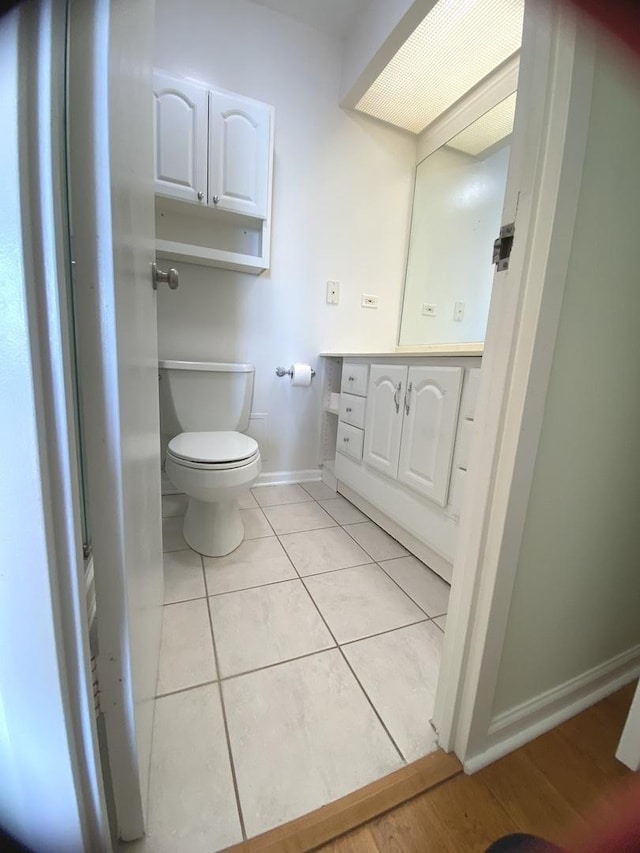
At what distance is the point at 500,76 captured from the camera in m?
1.57

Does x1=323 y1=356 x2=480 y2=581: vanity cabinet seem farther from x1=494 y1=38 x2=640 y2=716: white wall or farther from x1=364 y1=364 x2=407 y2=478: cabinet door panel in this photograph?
x1=494 y1=38 x2=640 y2=716: white wall

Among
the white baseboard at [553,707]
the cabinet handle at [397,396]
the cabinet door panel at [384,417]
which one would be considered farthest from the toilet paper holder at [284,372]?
the white baseboard at [553,707]

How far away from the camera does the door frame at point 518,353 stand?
46cm

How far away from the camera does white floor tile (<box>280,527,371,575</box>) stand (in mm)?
1272

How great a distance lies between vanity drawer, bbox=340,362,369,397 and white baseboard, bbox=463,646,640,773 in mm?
1193

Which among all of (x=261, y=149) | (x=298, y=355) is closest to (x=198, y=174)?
(x=261, y=149)

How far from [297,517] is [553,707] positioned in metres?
1.12

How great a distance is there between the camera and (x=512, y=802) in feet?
1.98

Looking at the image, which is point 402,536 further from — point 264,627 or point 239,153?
point 239,153

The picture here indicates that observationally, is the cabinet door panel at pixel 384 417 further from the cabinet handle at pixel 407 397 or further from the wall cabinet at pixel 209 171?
the wall cabinet at pixel 209 171

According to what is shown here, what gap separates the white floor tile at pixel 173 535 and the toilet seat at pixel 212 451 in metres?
0.40

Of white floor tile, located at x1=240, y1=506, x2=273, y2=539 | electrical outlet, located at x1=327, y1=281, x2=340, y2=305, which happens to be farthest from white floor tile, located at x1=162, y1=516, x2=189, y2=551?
electrical outlet, located at x1=327, y1=281, x2=340, y2=305

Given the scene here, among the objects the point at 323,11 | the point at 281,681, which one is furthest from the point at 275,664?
the point at 323,11

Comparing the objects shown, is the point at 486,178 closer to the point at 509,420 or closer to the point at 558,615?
the point at 509,420
